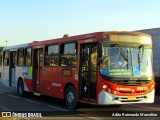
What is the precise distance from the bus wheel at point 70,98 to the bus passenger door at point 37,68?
119 inches

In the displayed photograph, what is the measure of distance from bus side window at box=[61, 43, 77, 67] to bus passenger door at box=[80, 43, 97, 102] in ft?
1.77

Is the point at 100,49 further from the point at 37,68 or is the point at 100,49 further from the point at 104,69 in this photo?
the point at 37,68

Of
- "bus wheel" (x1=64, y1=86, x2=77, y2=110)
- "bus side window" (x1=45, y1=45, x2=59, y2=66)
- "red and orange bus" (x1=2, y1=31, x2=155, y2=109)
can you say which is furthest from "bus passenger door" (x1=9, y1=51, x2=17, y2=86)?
"bus wheel" (x1=64, y1=86, x2=77, y2=110)

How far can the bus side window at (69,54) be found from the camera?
46.0ft

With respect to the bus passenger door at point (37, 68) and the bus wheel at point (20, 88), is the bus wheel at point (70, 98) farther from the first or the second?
the bus wheel at point (20, 88)

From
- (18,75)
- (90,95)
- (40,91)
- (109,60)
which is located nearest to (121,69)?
(109,60)

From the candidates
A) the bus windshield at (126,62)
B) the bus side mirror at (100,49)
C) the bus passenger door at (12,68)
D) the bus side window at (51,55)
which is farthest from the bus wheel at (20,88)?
the bus side mirror at (100,49)

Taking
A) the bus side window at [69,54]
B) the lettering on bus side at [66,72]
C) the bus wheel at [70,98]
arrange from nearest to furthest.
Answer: the bus wheel at [70,98] → the bus side window at [69,54] → the lettering on bus side at [66,72]

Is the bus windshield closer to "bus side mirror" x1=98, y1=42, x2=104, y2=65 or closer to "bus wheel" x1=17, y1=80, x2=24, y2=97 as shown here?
"bus side mirror" x1=98, y1=42, x2=104, y2=65

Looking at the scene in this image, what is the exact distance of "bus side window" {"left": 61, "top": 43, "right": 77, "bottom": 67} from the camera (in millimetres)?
14023

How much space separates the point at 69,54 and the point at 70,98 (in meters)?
1.76

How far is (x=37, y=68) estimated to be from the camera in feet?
57.9

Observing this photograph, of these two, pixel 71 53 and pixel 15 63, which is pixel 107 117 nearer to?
pixel 71 53

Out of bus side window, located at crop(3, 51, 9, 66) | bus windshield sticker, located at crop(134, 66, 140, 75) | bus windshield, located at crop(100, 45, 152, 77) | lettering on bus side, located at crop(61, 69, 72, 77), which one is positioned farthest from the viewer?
bus side window, located at crop(3, 51, 9, 66)
